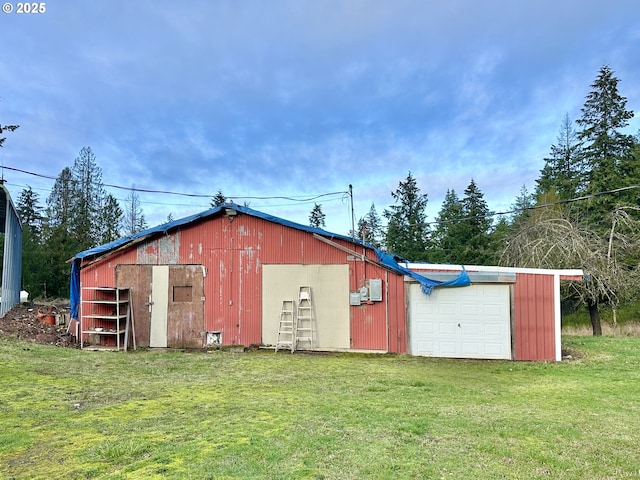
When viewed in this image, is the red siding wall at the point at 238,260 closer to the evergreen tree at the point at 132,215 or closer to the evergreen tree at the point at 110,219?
the evergreen tree at the point at 110,219

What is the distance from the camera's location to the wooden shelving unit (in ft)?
32.9

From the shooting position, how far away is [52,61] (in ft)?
39.9

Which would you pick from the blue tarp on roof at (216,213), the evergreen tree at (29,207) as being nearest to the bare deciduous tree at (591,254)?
the blue tarp on roof at (216,213)

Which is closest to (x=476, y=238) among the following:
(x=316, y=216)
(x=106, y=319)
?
(x=316, y=216)

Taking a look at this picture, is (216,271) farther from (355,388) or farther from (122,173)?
(122,173)

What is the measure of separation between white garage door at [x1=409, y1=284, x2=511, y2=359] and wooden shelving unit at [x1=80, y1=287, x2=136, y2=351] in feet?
23.5

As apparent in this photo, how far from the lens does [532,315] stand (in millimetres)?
9195

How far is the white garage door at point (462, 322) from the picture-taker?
30.2 ft

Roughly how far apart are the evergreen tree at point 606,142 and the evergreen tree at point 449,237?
866 centimetres

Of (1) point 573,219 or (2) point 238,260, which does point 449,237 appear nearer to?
(1) point 573,219

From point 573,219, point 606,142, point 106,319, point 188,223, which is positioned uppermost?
point 606,142

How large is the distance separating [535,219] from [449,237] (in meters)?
11.7

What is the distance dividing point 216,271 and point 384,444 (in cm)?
750

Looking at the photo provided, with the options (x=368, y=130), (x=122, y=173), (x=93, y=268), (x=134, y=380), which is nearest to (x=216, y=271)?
(x=93, y=268)
